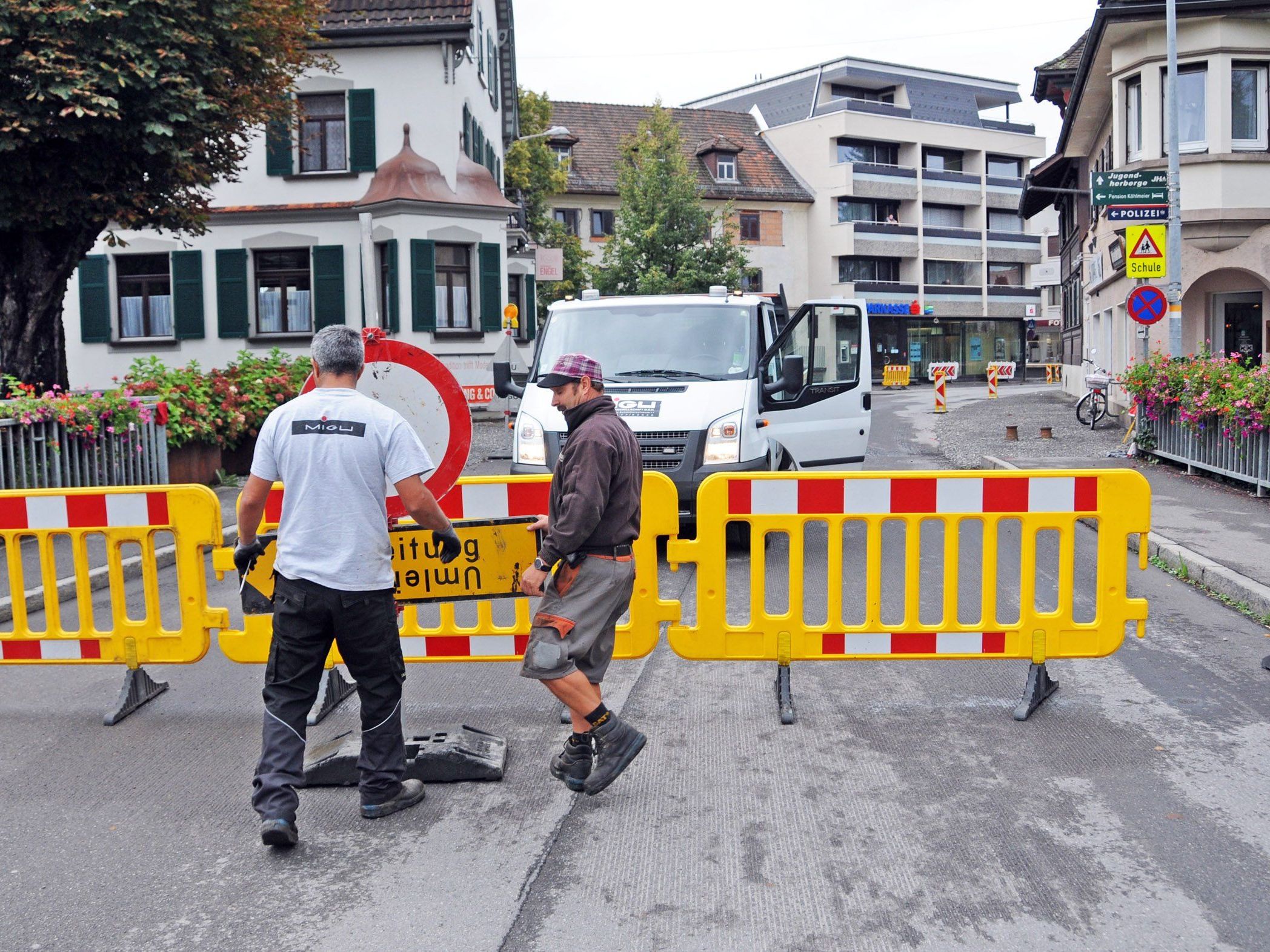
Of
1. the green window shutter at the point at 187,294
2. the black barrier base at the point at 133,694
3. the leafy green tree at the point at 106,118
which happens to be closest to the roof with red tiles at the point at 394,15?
the green window shutter at the point at 187,294

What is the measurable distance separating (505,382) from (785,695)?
6336mm

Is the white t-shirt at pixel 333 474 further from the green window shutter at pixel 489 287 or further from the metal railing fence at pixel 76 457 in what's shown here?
the green window shutter at pixel 489 287

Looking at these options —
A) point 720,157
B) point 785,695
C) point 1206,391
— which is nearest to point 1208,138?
point 1206,391

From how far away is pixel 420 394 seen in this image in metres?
5.14

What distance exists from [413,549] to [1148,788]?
309 cm

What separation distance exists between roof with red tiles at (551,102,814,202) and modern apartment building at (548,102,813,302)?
43 millimetres

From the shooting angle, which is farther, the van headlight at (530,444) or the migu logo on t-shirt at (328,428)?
the van headlight at (530,444)

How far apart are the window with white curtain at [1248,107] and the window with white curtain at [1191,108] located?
18.6 inches

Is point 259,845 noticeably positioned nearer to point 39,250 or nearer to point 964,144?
point 39,250

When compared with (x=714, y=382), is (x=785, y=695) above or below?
below

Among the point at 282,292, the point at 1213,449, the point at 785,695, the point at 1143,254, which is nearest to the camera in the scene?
the point at 785,695

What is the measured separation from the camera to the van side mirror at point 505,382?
11.5 metres

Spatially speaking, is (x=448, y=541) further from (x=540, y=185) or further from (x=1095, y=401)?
(x=540, y=185)

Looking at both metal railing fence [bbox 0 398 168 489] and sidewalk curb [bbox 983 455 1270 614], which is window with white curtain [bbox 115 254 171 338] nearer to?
metal railing fence [bbox 0 398 168 489]
